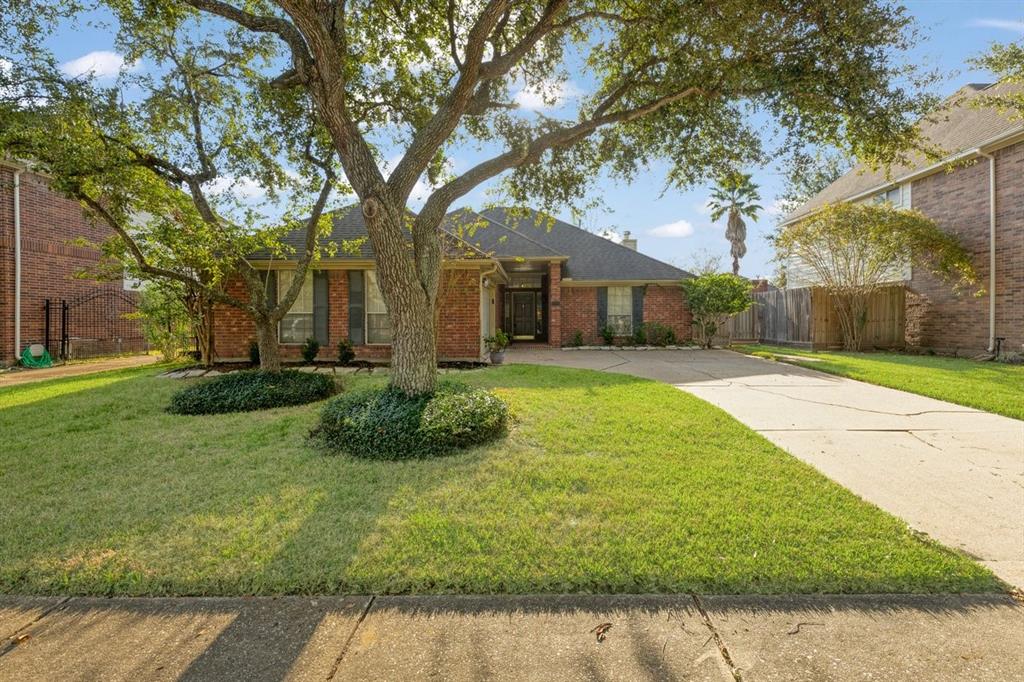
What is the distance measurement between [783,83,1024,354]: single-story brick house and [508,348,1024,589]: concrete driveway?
6.41m

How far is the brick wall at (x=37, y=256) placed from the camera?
12383 millimetres

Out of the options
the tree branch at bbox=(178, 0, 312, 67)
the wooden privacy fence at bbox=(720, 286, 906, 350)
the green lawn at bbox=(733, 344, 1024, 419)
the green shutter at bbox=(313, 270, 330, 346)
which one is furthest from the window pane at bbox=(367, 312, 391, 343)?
the wooden privacy fence at bbox=(720, 286, 906, 350)

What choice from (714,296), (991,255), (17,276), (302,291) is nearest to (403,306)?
(302,291)

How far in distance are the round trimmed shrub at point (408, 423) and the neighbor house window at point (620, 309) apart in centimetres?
1265

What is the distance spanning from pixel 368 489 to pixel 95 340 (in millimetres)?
16175

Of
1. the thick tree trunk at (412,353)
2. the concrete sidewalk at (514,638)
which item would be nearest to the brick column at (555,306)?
the thick tree trunk at (412,353)

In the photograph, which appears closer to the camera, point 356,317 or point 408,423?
point 408,423

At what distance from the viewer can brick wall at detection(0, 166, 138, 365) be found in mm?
12383

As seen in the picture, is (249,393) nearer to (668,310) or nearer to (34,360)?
(34,360)

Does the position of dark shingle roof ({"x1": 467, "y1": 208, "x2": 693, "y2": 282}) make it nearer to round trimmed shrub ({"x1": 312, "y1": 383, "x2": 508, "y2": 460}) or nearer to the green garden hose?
round trimmed shrub ({"x1": 312, "y1": 383, "x2": 508, "y2": 460})

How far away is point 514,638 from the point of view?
226cm

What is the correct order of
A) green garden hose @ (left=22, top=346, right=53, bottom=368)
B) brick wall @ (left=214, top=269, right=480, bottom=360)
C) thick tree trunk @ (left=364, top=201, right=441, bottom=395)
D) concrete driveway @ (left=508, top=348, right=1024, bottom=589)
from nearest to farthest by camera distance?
concrete driveway @ (left=508, top=348, right=1024, bottom=589)
thick tree trunk @ (left=364, top=201, right=441, bottom=395)
brick wall @ (left=214, top=269, right=480, bottom=360)
green garden hose @ (left=22, top=346, right=53, bottom=368)

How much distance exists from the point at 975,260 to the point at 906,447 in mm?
12257

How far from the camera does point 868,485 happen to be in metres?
4.02
